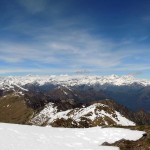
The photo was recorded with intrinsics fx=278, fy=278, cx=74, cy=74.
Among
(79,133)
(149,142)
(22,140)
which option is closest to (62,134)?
(79,133)

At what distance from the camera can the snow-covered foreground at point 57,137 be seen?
26947 millimetres

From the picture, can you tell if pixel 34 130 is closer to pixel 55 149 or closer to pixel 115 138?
pixel 55 149

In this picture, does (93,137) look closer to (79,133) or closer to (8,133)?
(79,133)

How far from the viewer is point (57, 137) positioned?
32.2m

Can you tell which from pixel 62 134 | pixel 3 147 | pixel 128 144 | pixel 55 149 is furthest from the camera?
pixel 62 134

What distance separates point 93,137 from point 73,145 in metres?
6.08

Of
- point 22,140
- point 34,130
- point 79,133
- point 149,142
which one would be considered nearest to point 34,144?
point 22,140

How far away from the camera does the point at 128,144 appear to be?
32.0 metres

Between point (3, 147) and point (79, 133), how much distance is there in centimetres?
1355

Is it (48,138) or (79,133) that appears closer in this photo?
(48,138)

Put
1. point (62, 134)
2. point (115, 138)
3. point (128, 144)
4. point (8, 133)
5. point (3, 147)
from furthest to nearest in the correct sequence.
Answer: point (115, 138) < point (62, 134) < point (128, 144) < point (8, 133) < point (3, 147)

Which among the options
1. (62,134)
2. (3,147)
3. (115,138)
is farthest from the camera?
(115,138)

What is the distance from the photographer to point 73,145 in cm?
2989

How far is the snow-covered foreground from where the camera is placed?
26947 millimetres
